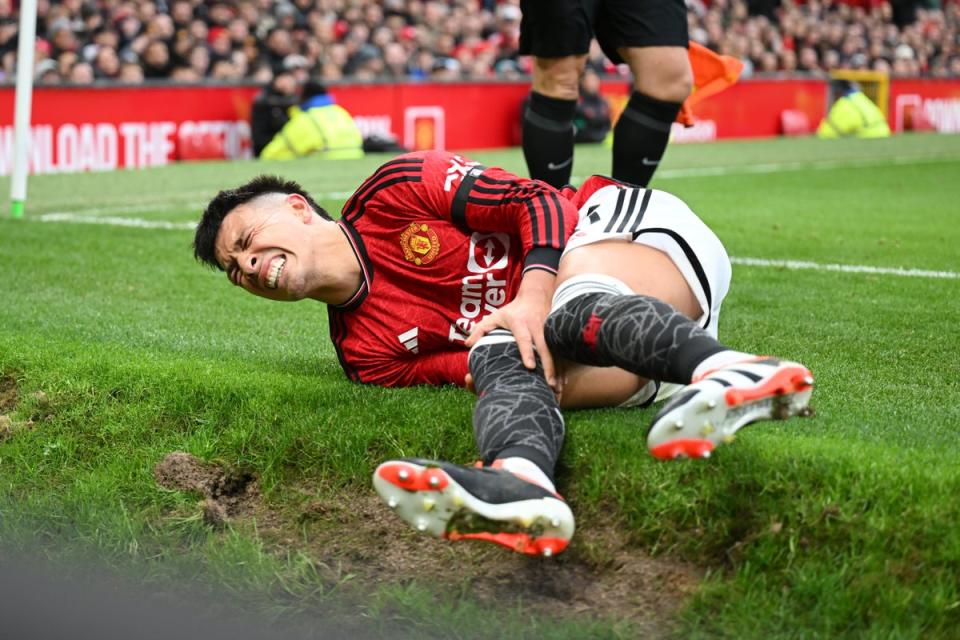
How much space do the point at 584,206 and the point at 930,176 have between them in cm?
925

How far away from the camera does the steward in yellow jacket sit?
562 inches

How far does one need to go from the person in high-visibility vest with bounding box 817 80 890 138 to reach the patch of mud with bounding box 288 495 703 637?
18.1 meters

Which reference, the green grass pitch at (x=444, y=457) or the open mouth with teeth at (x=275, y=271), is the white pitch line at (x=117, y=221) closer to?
the green grass pitch at (x=444, y=457)

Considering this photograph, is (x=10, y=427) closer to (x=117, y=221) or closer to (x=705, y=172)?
(x=117, y=221)

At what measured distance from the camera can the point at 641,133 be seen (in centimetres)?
506

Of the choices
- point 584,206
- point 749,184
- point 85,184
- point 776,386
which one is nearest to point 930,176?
point 749,184

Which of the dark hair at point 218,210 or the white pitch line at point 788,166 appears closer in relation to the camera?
the dark hair at point 218,210

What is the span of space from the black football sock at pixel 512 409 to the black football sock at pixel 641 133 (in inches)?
90.3

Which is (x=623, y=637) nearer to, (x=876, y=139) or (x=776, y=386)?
(x=776, y=386)

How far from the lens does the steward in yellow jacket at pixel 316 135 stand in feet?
46.8

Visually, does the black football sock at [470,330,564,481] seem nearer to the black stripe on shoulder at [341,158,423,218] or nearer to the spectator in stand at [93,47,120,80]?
the black stripe on shoulder at [341,158,423,218]

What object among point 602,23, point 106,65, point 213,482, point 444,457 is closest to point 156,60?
point 106,65

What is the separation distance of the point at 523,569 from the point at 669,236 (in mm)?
806

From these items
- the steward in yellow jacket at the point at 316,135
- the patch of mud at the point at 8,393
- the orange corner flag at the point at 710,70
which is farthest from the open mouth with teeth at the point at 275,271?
the steward in yellow jacket at the point at 316,135
